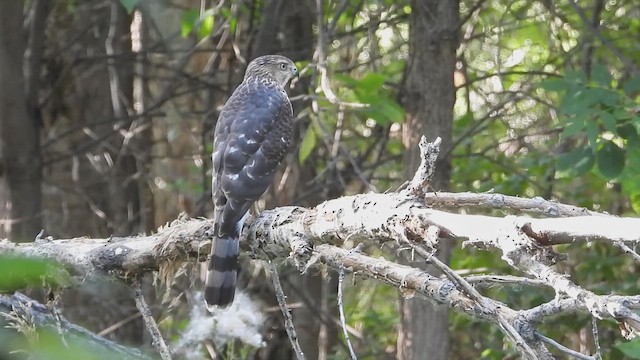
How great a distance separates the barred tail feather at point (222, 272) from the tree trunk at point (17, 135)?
199 centimetres

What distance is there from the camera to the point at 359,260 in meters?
2.06

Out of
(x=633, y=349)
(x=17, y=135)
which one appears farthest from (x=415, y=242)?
(x=17, y=135)

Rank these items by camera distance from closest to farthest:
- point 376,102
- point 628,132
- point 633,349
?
point 633,349
point 628,132
point 376,102

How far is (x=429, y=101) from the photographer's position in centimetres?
439

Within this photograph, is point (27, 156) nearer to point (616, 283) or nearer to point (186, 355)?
point (186, 355)

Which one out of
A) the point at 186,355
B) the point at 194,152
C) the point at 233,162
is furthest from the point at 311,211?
the point at 194,152

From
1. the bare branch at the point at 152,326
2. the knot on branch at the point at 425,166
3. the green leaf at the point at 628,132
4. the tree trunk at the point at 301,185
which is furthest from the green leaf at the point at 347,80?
the knot on branch at the point at 425,166

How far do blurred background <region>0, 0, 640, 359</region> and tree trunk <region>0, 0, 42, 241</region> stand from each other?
11 millimetres

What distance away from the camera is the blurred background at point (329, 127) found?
4.37m

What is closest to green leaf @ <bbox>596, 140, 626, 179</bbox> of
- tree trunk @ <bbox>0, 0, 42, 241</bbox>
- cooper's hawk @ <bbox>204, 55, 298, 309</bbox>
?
cooper's hawk @ <bbox>204, 55, 298, 309</bbox>

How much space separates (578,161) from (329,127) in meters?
1.80

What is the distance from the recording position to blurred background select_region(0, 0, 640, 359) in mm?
4371

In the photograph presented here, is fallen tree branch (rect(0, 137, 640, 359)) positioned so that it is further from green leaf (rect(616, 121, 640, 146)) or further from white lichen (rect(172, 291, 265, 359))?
green leaf (rect(616, 121, 640, 146))

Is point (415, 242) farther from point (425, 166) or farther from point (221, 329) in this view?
point (221, 329)
